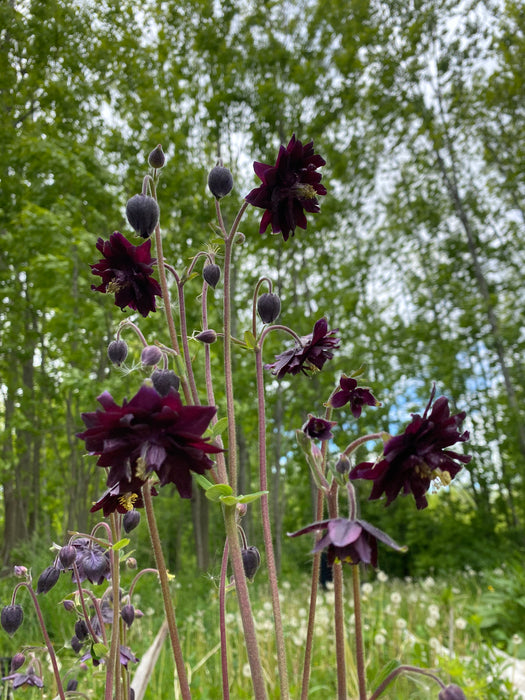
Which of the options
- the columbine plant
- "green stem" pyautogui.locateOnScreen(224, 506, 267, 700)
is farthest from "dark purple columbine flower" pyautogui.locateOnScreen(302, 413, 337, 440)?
"green stem" pyautogui.locateOnScreen(224, 506, 267, 700)

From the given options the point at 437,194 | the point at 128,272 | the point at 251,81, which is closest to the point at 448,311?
the point at 437,194

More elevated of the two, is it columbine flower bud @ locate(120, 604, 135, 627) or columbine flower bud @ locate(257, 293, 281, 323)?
columbine flower bud @ locate(257, 293, 281, 323)

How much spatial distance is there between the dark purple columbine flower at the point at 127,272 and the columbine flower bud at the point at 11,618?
775mm

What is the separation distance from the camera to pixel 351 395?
3.34ft

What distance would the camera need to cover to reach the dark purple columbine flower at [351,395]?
989mm

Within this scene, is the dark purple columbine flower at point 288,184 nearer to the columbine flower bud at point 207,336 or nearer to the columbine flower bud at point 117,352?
the columbine flower bud at point 207,336

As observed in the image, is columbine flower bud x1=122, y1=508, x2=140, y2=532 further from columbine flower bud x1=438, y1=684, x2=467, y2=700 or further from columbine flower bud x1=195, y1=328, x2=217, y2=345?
columbine flower bud x1=438, y1=684, x2=467, y2=700

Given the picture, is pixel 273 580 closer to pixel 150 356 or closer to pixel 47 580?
pixel 150 356

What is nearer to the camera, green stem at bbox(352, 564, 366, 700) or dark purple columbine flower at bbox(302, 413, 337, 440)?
green stem at bbox(352, 564, 366, 700)

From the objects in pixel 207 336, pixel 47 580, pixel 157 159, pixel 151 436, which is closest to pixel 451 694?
pixel 151 436

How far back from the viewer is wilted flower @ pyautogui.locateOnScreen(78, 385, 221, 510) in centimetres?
58

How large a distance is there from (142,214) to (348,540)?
0.58m

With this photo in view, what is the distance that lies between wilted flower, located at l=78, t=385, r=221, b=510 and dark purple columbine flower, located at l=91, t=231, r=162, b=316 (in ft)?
1.19

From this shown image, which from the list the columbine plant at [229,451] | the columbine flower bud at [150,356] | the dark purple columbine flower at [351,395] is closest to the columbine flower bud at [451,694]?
the columbine plant at [229,451]
